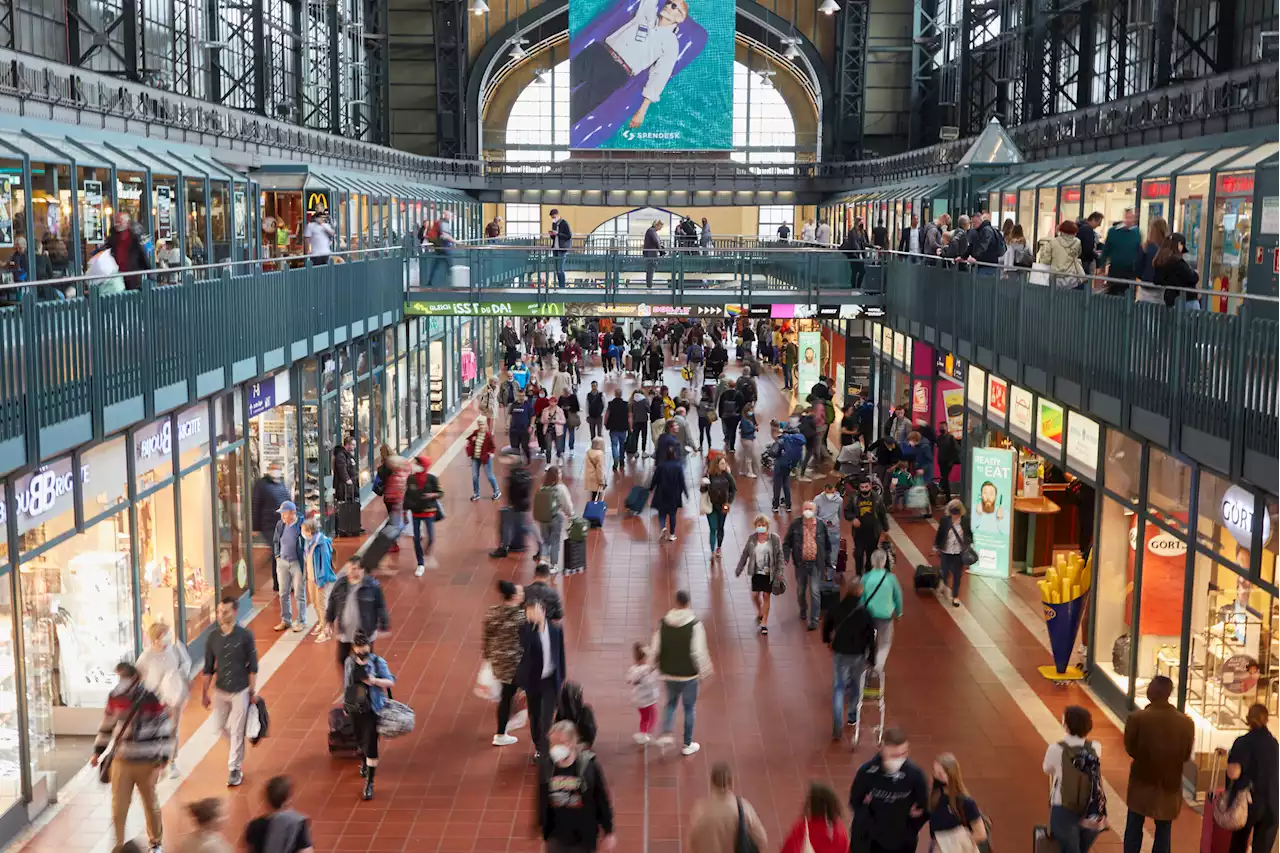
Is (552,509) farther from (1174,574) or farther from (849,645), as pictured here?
(1174,574)

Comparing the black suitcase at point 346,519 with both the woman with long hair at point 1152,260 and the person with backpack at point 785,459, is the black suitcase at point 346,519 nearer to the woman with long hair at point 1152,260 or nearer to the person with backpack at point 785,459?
the person with backpack at point 785,459

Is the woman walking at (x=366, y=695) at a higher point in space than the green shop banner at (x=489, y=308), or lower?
lower

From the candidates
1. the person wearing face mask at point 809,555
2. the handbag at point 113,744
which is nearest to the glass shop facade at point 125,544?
the handbag at point 113,744

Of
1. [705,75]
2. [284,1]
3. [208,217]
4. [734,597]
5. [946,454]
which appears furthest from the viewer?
[705,75]

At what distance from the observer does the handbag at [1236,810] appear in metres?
9.06

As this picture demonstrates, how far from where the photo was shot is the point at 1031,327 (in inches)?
651

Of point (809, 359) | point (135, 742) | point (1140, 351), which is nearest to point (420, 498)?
point (135, 742)

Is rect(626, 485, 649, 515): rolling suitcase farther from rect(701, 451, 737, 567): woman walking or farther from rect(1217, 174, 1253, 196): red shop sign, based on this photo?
rect(1217, 174, 1253, 196): red shop sign

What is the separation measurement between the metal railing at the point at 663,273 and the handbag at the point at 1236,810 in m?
19.6

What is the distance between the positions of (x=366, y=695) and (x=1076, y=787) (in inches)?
213

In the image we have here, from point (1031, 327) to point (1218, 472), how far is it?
5.61 m

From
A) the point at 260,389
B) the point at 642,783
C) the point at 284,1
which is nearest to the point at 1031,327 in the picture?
the point at 642,783

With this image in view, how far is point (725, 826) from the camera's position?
8195 millimetres

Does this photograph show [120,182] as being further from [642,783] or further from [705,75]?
[705,75]
